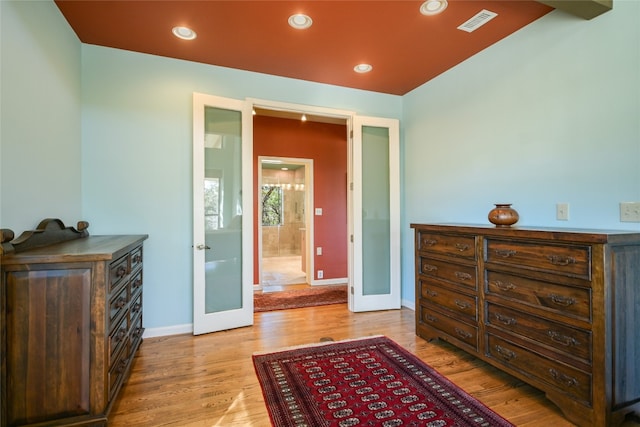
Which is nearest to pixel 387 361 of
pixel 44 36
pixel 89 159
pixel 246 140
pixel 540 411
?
pixel 540 411

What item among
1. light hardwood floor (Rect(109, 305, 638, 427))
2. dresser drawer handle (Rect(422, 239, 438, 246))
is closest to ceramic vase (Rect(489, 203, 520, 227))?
dresser drawer handle (Rect(422, 239, 438, 246))

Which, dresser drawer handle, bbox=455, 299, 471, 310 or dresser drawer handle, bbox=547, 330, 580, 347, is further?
dresser drawer handle, bbox=455, 299, 471, 310

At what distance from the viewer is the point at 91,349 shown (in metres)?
1.56

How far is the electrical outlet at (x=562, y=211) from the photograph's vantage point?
7.15 ft

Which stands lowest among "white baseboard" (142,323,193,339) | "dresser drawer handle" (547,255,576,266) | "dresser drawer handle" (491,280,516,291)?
"white baseboard" (142,323,193,339)

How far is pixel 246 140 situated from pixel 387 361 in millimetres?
2413

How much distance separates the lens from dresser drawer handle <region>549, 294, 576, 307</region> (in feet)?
5.59

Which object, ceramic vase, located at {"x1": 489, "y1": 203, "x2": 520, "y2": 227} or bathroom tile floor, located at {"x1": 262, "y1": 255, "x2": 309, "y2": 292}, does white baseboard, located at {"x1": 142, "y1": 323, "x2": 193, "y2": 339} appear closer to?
bathroom tile floor, located at {"x1": 262, "y1": 255, "x2": 309, "y2": 292}

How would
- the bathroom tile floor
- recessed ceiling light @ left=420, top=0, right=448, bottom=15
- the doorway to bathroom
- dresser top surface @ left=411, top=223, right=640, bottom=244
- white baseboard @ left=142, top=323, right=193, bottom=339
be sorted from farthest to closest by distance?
the doorway to bathroom < the bathroom tile floor < white baseboard @ left=142, top=323, right=193, bottom=339 < recessed ceiling light @ left=420, top=0, right=448, bottom=15 < dresser top surface @ left=411, top=223, right=640, bottom=244

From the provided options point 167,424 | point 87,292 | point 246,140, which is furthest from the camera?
point 246,140

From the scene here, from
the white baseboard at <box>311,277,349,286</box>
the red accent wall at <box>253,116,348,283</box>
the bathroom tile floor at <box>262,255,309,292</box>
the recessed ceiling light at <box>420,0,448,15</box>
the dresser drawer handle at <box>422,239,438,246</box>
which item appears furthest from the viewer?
the bathroom tile floor at <box>262,255,309,292</box>

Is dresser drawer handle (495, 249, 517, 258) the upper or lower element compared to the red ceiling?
lower

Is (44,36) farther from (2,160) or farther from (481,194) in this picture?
(481,194)

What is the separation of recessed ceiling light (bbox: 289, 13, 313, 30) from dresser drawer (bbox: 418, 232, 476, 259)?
1975mm
